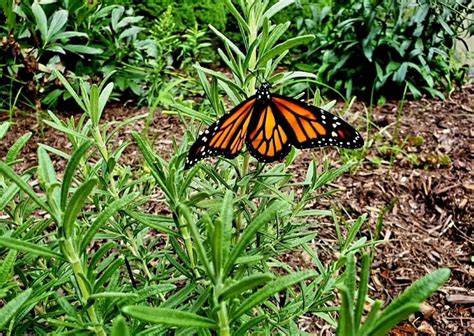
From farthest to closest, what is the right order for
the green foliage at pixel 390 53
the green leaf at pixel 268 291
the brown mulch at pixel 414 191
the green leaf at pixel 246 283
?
the green foliage at pixel 390 53, the brown mulch at pixel 414 191, the green leaf at pixel 268 291, the green leaf at pixel 246 283

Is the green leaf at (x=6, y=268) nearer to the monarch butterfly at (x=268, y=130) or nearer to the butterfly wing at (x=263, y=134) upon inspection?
the monarch butterfly at (x=268, y=130)

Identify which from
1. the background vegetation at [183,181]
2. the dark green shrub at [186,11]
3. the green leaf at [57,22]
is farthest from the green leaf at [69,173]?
the dark green shrub at [186,11]

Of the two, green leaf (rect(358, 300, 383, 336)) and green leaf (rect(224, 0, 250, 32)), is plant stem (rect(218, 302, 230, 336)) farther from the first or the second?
green leaf (rect(224, 0, 250, 32))

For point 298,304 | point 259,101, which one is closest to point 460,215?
point 298,304

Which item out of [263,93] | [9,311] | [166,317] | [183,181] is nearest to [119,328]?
[166,317]

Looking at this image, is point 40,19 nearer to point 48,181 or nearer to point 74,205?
point 48,181

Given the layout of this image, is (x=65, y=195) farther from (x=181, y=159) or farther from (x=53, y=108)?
(x=53, y=108)
